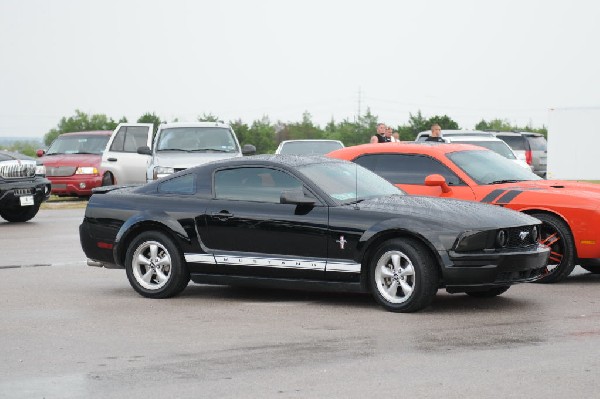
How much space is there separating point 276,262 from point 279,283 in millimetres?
196

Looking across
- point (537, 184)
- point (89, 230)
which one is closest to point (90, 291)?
point (89, 230)

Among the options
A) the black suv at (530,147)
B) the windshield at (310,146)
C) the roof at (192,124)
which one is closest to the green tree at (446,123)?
the black suv at (530,147)

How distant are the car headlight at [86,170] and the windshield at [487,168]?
1767 cm

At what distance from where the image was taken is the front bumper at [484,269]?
1080 cm

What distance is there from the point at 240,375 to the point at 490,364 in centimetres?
165

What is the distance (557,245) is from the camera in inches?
520

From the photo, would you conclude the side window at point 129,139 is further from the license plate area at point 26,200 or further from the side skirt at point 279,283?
the side skirt at point 279,283

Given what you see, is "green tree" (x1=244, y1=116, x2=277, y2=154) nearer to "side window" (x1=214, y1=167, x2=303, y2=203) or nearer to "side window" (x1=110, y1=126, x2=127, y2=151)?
"side window" (x1=110, y1=126, x2=127, y2=151)

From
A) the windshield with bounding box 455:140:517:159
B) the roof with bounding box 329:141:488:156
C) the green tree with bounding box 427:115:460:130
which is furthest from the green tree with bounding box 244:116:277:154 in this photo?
the roof with bounding box 329:141:488:156

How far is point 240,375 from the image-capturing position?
8.10 meters

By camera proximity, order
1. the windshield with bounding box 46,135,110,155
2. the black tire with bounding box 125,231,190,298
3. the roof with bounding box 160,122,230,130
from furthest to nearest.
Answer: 1. the windshield with bounding box 46,135,110,155
2. the roof with bounding box 160,122,230,130
3. the black tire with bounding box 125,231,190,298

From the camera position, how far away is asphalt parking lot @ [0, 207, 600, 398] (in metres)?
7.73

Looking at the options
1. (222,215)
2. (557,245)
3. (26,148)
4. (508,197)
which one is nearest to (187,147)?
(508,197)

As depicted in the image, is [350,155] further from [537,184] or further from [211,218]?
[211,218]
